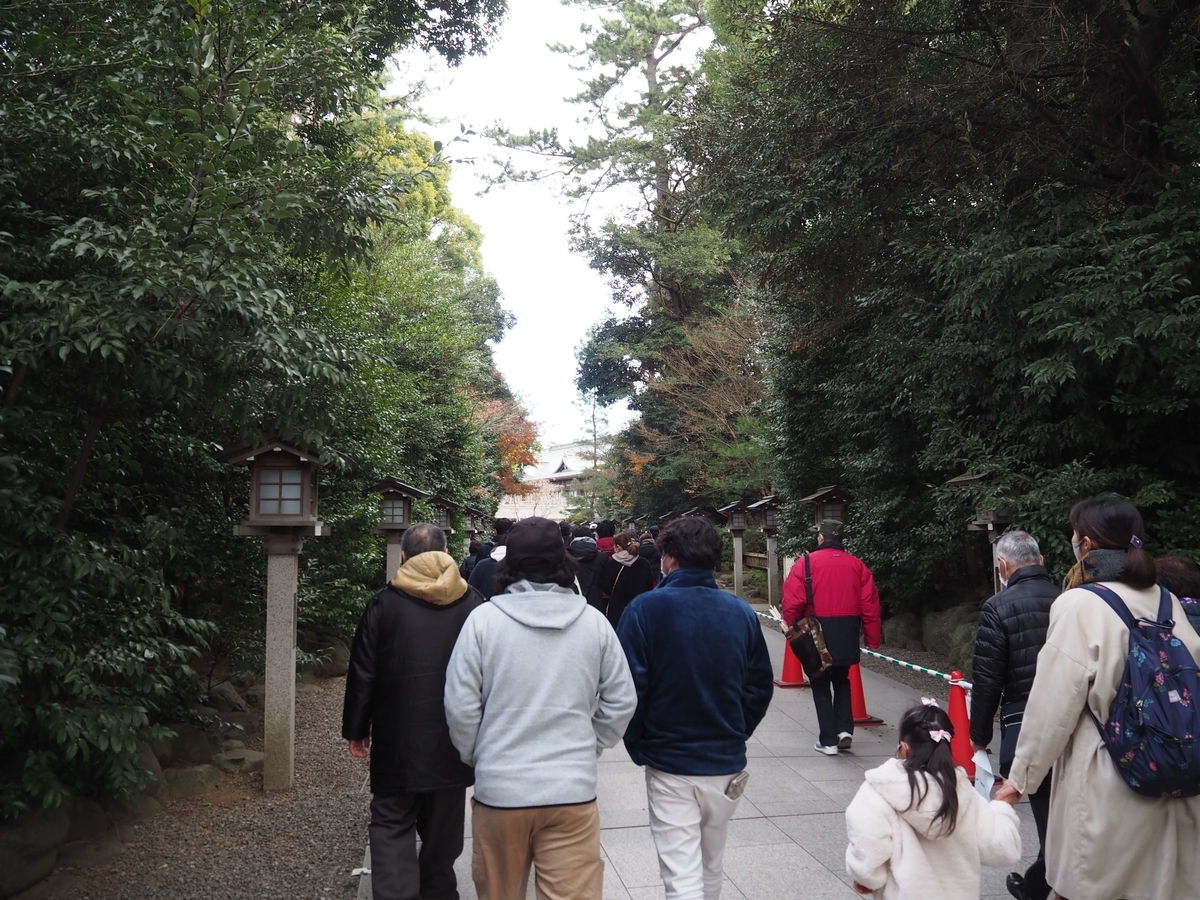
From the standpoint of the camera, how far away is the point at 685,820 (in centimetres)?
321

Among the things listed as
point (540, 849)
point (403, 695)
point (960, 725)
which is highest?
point (403, 695)

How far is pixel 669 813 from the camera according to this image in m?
3.21

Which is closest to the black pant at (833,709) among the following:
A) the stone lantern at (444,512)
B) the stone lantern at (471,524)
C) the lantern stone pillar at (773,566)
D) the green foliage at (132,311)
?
the green foliage at (132,311)

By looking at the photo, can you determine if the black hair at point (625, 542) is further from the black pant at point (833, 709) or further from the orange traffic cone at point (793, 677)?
the orange traffic cone at point (793, 677)

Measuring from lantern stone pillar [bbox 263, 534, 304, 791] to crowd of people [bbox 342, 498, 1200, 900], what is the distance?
10.2 ft

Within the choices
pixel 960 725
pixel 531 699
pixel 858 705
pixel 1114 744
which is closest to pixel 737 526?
pixel 858 705

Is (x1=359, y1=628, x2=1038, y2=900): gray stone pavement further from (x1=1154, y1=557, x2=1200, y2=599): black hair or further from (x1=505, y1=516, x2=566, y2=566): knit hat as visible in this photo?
(x1=505, y1=516, x2=566, y2=566): knit hat

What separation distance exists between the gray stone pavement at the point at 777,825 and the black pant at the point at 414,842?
2.41 feet

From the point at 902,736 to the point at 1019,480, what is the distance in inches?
212

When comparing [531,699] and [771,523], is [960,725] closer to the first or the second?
[531,699]

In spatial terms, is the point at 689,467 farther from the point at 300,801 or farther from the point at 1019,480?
the point at 300,801

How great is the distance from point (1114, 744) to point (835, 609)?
3.91m

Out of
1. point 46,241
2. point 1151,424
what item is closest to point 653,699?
point 46,241

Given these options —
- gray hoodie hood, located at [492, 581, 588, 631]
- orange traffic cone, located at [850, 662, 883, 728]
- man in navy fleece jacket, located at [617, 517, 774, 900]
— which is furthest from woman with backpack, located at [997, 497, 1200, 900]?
orange traffic cone, located at [850, 662, 883, 728]
